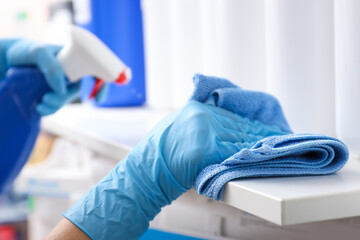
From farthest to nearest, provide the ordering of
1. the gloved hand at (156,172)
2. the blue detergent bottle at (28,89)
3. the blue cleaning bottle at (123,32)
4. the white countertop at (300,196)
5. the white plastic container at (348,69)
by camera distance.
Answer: the blue cleaning bottle at (123,32), the blue detergent bottle at (28,89), the white plastic container at (348,69), the gloved hand at (156,172), the white countertop at (300,196)

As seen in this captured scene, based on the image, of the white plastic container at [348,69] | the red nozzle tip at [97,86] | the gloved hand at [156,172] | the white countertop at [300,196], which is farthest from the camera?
the red nozzle tip at [97,86]

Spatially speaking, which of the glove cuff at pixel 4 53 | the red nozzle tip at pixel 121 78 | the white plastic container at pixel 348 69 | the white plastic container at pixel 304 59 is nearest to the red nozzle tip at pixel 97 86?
the red nozzle tip at pixel 121 78

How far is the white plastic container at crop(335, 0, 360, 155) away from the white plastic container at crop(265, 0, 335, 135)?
6 cm

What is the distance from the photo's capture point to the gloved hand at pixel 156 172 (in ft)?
2.24

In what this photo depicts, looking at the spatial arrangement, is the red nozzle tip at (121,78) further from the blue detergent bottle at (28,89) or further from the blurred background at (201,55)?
the blurred background at (201,55)

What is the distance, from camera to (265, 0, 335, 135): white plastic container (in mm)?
895

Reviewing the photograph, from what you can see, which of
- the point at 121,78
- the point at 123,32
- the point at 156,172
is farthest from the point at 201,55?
the point at 156,172

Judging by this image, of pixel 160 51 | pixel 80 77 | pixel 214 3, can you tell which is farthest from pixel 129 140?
pixel 160 51

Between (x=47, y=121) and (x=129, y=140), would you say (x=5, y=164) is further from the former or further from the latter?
(x=47, y=121)

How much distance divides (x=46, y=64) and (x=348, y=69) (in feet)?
2.31

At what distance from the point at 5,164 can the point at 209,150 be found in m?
0.70

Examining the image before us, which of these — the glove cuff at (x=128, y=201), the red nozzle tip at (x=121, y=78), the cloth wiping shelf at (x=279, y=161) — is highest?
the cloth wiping shelf at (x=279, y=161)

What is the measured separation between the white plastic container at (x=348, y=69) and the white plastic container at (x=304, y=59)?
63 mm

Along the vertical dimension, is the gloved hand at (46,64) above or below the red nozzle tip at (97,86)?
above
